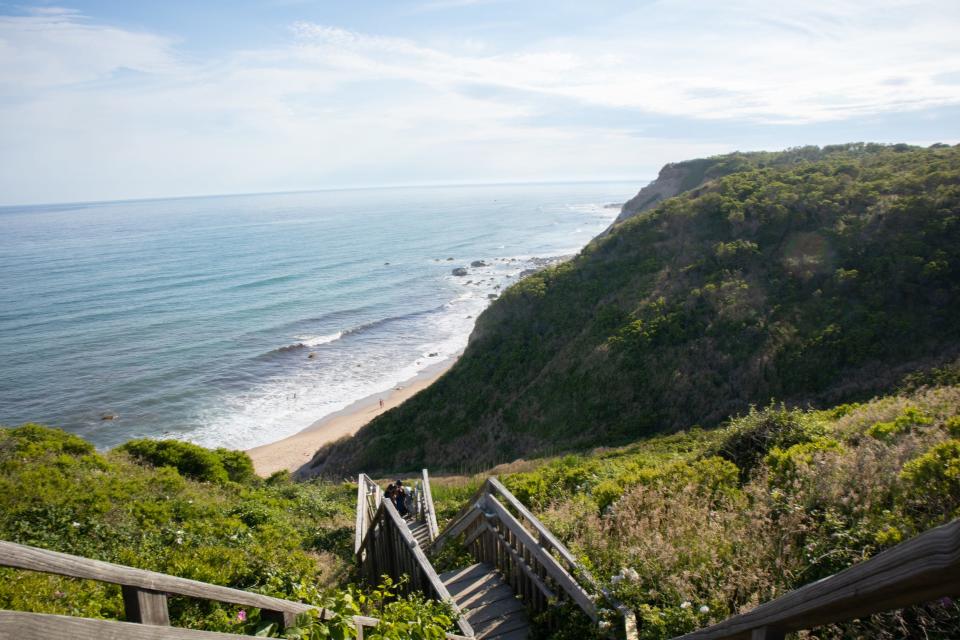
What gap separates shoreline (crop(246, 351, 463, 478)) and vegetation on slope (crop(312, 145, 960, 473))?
2518mm

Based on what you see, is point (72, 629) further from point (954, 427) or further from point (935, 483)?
point (954, 427)

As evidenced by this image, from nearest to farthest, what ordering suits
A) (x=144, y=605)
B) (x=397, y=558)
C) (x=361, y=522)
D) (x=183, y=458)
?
(x=144, y=605)
(x=397, y=558)
(x=361, y=522)
(x=183, y=458)

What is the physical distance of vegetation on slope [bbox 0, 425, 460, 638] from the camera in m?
4.73

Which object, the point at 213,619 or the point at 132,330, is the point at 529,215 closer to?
the point at 132,330

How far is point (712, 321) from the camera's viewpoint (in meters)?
24.2

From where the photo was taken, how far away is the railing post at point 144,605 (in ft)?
7.11

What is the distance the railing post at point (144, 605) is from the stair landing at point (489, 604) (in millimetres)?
3602

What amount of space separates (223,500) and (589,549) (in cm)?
1090

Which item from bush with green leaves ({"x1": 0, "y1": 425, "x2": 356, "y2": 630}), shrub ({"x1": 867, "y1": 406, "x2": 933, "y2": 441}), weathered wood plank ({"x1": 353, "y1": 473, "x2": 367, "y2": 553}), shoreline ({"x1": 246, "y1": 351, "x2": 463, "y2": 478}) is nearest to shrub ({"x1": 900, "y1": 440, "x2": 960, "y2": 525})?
shrub ({"x1": 867, "y1": 406, "x2": 933, "y2": 441})

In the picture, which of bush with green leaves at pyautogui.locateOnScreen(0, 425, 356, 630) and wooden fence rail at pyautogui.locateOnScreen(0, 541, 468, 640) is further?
bush with green leaves at pyautogui.locateOnScreen(0, 425, 356, 630)

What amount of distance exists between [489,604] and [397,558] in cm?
174

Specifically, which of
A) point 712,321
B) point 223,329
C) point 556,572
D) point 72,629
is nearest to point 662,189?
point 712,321

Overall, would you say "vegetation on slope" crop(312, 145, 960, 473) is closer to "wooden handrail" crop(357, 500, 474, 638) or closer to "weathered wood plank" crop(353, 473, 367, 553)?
"weathered wood plank" crop(353, 473, 367, 553)

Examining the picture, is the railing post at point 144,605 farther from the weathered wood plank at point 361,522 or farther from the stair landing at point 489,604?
the weathered wood plank at point 361,522
